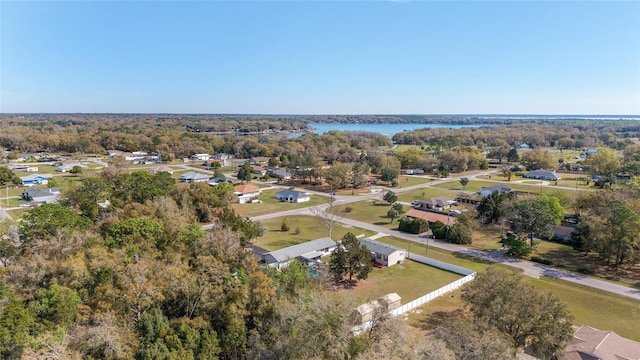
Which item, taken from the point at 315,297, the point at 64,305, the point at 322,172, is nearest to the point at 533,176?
the point at 322,172

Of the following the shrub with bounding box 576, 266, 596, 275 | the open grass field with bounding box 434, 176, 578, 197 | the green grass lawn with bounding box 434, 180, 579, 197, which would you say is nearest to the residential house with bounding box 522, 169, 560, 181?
the open grass field with bounding box 434, 176, 578, 197

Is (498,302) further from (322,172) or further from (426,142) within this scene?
(426,142)

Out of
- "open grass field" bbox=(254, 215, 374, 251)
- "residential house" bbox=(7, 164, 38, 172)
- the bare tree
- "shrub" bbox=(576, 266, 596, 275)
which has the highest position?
"residential house" bbox=(7, 164, 38, 172)

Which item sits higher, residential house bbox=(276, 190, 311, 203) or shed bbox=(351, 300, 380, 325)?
shed bbox=(351, 300, 380, 325)

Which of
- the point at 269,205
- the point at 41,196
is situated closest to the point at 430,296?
the point at 269,205

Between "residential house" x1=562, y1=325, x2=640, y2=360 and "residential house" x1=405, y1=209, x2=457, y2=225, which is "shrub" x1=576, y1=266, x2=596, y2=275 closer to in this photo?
"residential house" x1=562, y1=325, x2=640, y2=360

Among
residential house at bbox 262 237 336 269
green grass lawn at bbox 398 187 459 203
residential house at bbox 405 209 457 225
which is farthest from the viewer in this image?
green grass lawn at bbox 398 187 459 203
